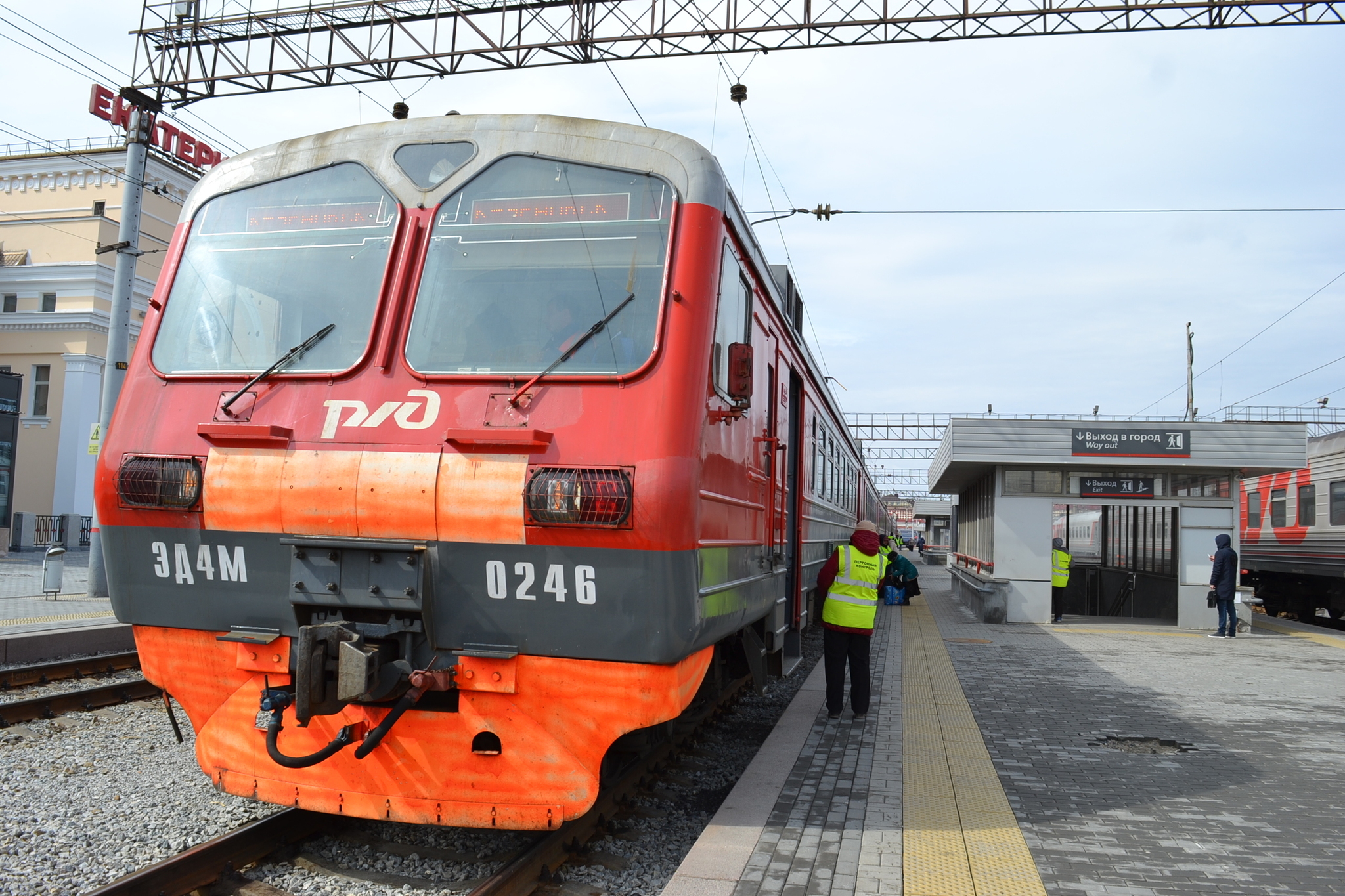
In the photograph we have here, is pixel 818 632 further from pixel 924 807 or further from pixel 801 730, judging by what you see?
pixel 924 807

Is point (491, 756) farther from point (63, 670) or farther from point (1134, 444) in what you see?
point (1134, 444)

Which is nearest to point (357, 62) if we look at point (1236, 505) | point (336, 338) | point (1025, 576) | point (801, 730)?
point (336, 338)

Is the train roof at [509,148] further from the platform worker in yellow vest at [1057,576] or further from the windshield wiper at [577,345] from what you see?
the platform worker in yellow vest at [1057,576]

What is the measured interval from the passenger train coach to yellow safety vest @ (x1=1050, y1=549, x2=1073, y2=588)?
1394cm

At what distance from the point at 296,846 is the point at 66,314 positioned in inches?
1128

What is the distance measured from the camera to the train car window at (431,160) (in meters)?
4.73

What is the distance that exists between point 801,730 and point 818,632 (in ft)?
24.4

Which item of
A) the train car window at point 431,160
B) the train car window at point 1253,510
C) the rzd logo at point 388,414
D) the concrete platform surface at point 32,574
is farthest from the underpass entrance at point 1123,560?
the concrete platform surface at point 32,574

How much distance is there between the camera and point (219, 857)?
4.10 metres

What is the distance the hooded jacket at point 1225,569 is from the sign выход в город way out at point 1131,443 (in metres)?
1.59

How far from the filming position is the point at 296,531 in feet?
14.0

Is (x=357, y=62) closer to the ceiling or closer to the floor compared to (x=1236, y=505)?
closer to the ceiling

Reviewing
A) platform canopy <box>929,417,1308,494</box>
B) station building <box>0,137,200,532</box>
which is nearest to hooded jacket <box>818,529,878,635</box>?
platform canopy <box>929,417,1308,494</box>

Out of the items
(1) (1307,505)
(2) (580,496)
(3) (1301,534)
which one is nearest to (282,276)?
(2) (580,496)
